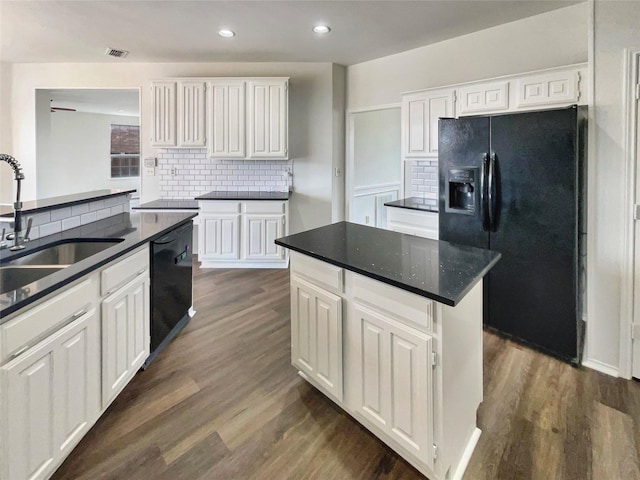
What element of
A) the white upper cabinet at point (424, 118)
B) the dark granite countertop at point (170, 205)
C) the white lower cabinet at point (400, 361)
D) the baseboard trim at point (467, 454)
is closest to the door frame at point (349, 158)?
the white upper cabinet at point (424, 118)

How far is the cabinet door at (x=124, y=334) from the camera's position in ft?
5.77

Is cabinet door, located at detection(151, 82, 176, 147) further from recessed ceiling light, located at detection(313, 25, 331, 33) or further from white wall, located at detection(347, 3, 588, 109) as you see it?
white wall, located at detection(347, 3, 588, 109)

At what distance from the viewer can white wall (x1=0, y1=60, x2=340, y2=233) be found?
4766 mm

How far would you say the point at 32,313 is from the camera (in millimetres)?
1258

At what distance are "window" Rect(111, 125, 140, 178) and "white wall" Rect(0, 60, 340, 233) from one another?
15.5ft

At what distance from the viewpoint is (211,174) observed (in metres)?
5.02

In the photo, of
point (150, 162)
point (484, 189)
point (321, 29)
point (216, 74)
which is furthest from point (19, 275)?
point (216, 74)

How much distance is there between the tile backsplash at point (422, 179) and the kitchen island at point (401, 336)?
229 centimetres

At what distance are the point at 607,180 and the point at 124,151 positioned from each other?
10.4 metres

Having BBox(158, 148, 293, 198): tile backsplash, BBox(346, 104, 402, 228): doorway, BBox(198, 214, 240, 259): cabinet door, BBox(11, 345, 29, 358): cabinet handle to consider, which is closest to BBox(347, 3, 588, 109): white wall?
BBox(346, 104, 402, 228): doorway

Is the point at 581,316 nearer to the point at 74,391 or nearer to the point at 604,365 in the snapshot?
the point at 604,365

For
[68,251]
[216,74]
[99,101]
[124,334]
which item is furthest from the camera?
[99,101]

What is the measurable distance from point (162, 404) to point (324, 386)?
3.00ft

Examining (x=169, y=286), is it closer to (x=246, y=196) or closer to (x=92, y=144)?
(x=246, y=196)
